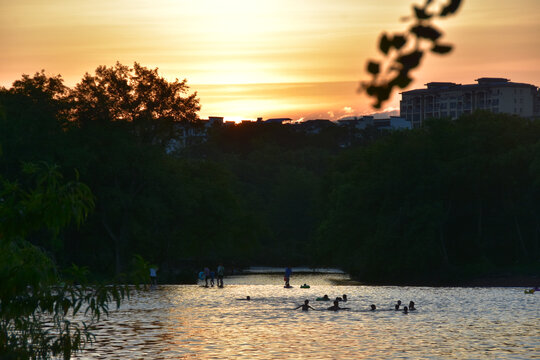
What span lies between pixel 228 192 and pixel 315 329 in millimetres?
63425

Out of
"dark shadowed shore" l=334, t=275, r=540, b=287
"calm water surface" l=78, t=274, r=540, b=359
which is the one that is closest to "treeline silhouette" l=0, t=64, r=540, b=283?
"dark shadowed shore" l=334, t=275, r=540, b=287

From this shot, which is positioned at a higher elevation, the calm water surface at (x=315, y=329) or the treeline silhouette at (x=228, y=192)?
the treeline silhouette at (x=228, y=192)

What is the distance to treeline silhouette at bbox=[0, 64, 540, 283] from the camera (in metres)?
82.3

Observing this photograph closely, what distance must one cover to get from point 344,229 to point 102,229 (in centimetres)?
2772

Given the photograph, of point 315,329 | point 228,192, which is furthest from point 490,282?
point 315,329

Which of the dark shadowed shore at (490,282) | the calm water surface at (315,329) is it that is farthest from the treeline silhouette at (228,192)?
the calm water surface at (315,329)

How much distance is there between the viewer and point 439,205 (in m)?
91.8

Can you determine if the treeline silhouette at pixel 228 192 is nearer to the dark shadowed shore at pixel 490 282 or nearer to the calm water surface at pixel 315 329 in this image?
the dark shadowed shore at pixel 490 282

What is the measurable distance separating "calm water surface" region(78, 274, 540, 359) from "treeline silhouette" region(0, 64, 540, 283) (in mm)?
→ 24956

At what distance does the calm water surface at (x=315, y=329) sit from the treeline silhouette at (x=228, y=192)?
81.9 ft

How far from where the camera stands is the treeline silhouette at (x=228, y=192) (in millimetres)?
82312

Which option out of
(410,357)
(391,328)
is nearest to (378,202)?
(391,328)

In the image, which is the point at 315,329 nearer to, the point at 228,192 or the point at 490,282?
the point at 490,282

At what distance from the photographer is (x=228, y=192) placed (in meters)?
102
